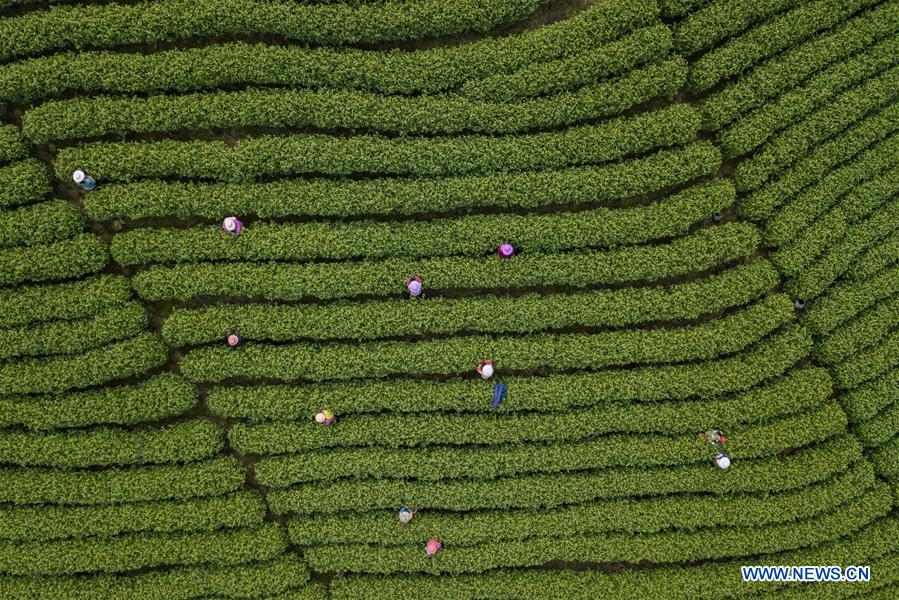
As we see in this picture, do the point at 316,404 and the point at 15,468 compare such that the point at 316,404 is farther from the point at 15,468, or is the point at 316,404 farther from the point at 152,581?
the point at 15,468

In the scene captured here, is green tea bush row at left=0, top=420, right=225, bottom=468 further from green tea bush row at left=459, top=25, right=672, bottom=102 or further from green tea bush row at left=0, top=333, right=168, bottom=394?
green tea bush row at left=459, top=25, right=672, bottom=102

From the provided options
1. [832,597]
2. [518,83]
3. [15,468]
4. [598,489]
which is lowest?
[832,597]

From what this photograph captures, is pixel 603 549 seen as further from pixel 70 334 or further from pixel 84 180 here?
pixel 84 180

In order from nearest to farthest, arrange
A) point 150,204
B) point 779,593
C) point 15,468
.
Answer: point 150,204, point 15,468, point 779,593

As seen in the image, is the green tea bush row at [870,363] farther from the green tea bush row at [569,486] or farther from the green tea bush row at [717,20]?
the green tea bush row at [717,20]

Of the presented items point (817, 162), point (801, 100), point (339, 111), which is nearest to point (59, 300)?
point (339, 111)

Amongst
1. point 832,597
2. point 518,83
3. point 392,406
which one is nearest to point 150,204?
A: point 392,406
